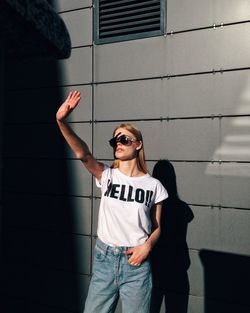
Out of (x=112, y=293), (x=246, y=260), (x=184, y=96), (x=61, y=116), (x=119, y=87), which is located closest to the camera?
(x=61, y=116)

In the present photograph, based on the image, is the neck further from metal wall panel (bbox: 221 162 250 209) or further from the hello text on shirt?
metal wall panel (bbox: 221 162 250 209)

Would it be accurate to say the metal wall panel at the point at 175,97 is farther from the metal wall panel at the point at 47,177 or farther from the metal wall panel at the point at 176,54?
the metal wall panel at the point at 47,177

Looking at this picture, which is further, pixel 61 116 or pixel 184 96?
pixel 184 96

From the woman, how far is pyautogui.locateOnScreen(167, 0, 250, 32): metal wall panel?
148cm

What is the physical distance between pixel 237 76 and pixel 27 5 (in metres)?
2.58

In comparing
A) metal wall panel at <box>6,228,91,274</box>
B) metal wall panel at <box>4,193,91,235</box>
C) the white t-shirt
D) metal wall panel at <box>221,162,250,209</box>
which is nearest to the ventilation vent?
metal wall panel at <box>221,162,250,209</box>

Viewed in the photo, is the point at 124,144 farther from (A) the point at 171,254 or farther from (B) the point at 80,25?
(B) the point at 80,25

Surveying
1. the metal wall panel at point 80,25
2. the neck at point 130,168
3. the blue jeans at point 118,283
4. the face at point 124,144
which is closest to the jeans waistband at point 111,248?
the blue jeans at point 118,283

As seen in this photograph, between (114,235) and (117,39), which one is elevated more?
(117,39)

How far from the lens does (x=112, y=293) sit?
2988mm

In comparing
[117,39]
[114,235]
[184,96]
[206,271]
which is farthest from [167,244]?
[117,39]

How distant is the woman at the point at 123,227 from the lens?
2896 millimetres

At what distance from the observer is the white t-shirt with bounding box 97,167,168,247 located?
295 centimetres

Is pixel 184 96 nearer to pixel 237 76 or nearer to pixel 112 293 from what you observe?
pixel 237 76
